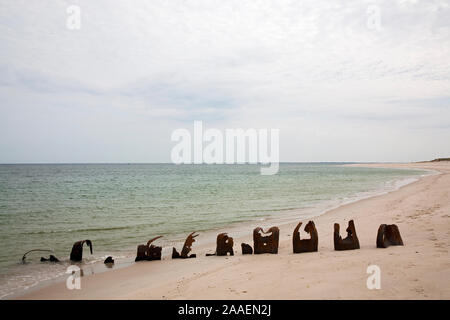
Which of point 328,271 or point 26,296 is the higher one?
point 328,271

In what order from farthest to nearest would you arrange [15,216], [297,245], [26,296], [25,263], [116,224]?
[15,216]
[116,224]
[25,263]
[297,245]
[26,296]

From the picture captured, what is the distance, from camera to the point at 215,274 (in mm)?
6488

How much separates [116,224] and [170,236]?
3.84 m

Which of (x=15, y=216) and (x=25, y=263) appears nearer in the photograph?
(x=25, y=263)

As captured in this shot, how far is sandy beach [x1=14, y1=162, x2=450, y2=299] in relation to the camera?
4.83 metres

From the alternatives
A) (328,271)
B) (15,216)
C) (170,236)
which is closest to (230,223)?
(170,236)

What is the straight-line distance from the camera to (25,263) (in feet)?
28.6

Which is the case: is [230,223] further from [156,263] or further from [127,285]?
[127,285]

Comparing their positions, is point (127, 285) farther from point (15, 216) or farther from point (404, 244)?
point (15, 216)

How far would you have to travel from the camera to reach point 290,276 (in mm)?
5750

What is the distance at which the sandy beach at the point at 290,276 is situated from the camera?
4828 mm

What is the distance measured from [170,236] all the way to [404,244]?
8209 millimetres
